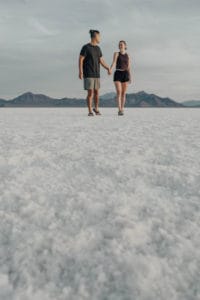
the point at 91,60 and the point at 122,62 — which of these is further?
the point at 122,62

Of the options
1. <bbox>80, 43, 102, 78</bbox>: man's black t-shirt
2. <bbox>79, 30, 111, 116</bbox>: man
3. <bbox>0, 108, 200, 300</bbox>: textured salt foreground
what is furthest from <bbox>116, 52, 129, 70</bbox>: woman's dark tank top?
<bbox>0, 108, 200, 300</bbox>: textured salt foreground

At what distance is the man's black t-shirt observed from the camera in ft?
31.3

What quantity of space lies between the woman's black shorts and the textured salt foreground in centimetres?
646

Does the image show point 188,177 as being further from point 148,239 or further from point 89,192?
point 148,239

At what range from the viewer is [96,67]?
9758 mm

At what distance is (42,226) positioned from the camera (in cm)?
216

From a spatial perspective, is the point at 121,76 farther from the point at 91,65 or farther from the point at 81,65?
the point at 81,65

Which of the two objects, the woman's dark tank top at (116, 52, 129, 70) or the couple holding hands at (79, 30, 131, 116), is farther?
the woman's dark tank top at (116, 52, 129, 70)

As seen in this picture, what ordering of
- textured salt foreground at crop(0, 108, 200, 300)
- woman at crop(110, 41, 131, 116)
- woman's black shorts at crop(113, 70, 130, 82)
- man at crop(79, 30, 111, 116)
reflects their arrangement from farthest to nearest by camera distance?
1. woman's black shorts at crop(113, 70, 130, 82)
2. woman at crop(110, 41, 131, 116)
3. man at crop(79, 30, 111, 116)
4. textured salt foreground at crop(0, 108, 200, 300)

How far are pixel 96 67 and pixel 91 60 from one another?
23 cm

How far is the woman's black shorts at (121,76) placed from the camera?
10031 millimetres

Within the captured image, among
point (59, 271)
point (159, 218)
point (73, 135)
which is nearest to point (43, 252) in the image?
point (59, 271)

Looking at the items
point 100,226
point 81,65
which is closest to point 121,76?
point 81,65

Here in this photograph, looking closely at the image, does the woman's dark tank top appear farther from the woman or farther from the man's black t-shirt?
the man's black t-shirt
